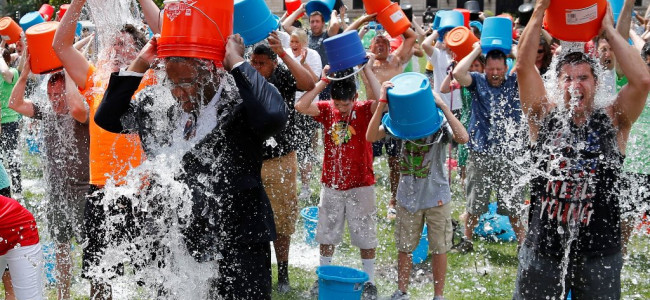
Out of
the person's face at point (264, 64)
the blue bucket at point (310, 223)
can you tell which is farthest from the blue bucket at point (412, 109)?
the blue bucket at point (310, 223)

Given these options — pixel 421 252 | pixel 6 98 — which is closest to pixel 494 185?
pixel 421 252

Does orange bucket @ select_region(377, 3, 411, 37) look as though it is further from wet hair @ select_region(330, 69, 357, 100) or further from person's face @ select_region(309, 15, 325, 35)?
person's face @ select_region(309, 15, 325, 35)

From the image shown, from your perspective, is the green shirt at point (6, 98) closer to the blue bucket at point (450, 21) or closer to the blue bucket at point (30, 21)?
the blue bucket at point (30, 21)

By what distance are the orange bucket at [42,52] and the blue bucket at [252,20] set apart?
Answer: 3.94 ft

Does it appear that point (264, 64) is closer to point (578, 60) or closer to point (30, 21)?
point (578, 60)

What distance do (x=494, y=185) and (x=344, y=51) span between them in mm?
1929

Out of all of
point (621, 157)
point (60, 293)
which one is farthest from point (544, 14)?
point (60, 293)

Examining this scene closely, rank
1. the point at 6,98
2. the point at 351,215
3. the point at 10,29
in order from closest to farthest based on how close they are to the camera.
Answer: the point at 351,215
the point at 6,98
the point at 10,29

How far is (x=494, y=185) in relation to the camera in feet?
18.8

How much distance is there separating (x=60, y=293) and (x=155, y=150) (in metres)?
2.14

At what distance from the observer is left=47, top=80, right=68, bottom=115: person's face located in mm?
4344

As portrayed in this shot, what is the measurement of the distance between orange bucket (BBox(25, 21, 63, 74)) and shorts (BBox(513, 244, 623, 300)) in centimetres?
310

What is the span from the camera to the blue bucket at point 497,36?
5664mm

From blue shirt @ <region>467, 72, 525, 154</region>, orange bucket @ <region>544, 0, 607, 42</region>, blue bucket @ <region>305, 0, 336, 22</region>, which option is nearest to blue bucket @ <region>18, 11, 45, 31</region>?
blue bucket @ <region>305, 0, 336, 22</region>
